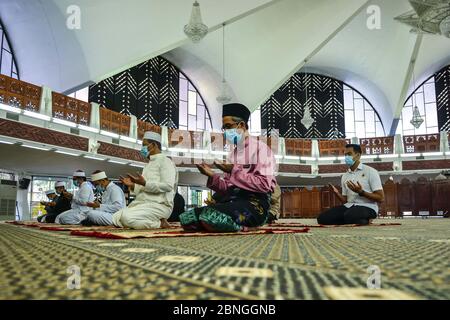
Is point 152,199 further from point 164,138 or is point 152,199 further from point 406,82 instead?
point 406,82

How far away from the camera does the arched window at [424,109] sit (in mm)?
16812

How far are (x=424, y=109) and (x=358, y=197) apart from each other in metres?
15.2

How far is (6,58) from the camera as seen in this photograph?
1208 centimetres

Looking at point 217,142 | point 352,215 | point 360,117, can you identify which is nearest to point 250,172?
point 352,215

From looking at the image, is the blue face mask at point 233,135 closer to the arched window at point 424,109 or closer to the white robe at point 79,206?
the white robe at point 79,206

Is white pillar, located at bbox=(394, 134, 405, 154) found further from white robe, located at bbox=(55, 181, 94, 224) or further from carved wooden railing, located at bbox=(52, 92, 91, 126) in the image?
white robe, located at bbox=(55, 181, 94, 224)

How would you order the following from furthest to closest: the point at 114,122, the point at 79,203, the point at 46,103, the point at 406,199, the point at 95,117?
1. the point at 406,199
2. the point at 114,122
3. the point at 95,117
4. the point at 46,103
5. the point at 79,203

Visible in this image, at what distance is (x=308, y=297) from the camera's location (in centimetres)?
57

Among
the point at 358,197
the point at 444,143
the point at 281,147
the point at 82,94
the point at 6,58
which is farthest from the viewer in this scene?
the point at 281,147

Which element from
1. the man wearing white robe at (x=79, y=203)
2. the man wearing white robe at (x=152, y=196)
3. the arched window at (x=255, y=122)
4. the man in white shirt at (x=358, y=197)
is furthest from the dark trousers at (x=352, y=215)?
the arched window at (x=255, y=122)

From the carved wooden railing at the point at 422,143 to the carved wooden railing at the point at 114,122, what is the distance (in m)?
10.7
